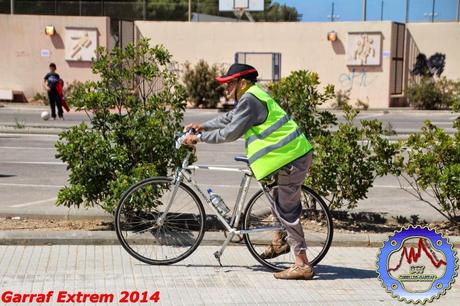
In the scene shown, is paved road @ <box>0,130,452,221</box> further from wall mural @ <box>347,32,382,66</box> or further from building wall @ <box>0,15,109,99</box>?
wall mural @ <box>347,32,382,66</box>

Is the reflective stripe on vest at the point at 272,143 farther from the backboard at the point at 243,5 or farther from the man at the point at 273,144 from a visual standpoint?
the backboard at the point at 243,5

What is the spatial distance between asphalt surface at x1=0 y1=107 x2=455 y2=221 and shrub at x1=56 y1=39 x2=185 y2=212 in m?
0.90

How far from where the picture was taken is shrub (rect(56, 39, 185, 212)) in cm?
766

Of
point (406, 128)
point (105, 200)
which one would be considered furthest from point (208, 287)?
point (406, 128)

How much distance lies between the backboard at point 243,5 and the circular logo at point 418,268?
30.1 meters

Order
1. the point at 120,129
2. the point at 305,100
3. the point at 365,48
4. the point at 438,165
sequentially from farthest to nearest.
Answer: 1. the point at 365,48
2. the point at 305,100
3. the point at 438,165
4. the point at 120,129

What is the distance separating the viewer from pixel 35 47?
33.1 metres

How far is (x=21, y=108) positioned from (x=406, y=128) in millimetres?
15173

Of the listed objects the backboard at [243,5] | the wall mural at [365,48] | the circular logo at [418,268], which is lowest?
the circular logo at [418,268]

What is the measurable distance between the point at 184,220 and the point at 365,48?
87.2ft

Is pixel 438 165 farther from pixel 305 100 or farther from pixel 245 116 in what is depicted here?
pixel 245 116

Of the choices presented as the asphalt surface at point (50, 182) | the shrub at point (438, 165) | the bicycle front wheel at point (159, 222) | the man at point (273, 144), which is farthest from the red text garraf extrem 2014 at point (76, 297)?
the shrub at point (438, 165)

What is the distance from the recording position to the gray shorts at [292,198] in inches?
250

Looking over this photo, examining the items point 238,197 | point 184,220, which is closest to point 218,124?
point 238,197
